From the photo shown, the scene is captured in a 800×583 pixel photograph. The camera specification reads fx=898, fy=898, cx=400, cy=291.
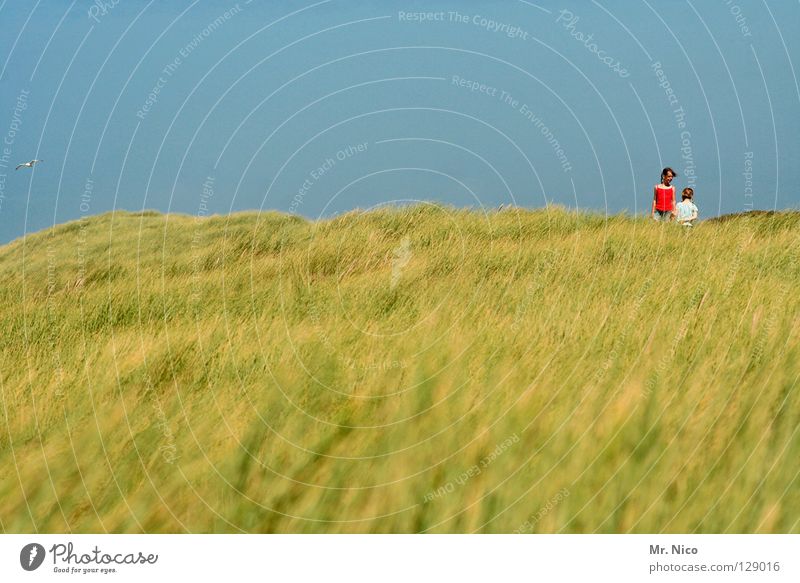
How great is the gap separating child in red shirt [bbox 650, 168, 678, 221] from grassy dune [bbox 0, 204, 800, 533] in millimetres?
6380

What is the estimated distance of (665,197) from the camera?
10.7 meters

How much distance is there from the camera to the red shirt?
1069cm

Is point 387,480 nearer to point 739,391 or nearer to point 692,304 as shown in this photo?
point 739,391

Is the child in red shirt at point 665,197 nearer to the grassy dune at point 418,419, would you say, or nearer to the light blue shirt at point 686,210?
the light blue shirt at point 686,210

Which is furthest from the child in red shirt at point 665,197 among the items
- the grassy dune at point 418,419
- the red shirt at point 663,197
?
the grassy dune at point 418,419

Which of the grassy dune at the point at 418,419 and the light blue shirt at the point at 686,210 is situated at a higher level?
the light blue shirt at the point at 686,210

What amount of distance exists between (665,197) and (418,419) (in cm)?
866

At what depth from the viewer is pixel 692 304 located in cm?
432

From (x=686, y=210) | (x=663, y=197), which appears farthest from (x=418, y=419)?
(x=686, y=210)

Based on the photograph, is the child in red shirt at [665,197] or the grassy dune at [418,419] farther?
the child in red shirt at [665,197]

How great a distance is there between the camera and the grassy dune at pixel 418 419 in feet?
8.57

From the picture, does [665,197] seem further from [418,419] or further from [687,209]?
[418,419]

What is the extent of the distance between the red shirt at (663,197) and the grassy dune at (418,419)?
6.38 meters

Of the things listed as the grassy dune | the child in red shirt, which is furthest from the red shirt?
the grassy dune
